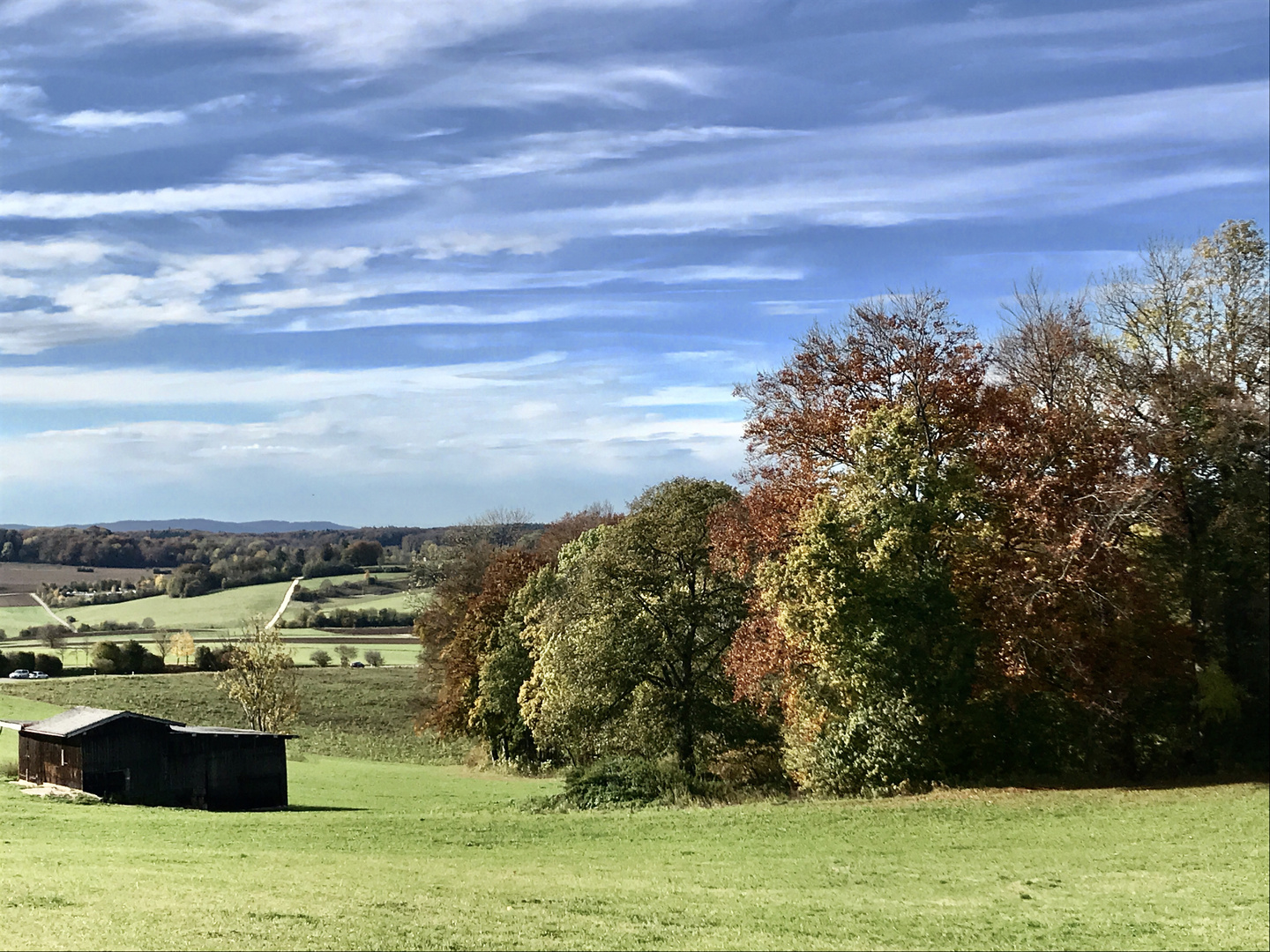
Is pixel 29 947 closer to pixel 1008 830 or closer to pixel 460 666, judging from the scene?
pixel 1008 830

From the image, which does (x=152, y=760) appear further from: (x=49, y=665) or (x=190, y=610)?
(x=190, y=610)

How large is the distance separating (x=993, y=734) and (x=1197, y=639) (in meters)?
8.06

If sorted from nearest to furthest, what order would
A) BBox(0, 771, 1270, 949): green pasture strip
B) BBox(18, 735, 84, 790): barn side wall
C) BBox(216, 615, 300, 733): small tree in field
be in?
BBox(0, 771, 1270, 949): green pasture strip
BBox(18, 735, 84, 790): barn side wall
BBox(216, 615, 300, 733): small tree in field

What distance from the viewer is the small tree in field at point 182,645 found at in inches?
1686

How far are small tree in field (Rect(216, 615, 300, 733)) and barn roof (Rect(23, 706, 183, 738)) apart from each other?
9.62 metres

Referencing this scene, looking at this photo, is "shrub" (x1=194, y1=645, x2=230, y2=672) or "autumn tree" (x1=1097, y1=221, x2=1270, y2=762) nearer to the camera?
"autumn tree" (x1=1097, y1=221, x2=1270, y2=762)

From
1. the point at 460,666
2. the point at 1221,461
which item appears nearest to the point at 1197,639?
the point at 1221,461

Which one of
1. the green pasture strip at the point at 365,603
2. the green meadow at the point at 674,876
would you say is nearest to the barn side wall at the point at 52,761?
the green meadow at the point at 674,876

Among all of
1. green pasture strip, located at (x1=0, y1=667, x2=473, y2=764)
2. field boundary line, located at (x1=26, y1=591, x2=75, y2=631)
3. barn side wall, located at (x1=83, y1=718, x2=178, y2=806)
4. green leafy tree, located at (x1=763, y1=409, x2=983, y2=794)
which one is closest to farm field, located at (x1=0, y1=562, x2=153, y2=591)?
field boundary line, located at (x1=26, y1=591, x2=75, y2=631)

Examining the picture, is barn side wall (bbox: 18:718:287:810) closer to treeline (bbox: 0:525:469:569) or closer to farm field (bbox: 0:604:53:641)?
farm field (bbox: 0:604:53:641)

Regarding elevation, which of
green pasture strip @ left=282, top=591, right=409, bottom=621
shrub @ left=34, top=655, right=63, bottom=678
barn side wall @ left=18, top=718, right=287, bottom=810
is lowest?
barn side wall @ left=18, top=718, right=287, bottom=810

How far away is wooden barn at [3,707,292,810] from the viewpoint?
1056 inches

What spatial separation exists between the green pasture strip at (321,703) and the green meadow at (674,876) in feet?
45.8

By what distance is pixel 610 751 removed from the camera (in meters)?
30.1
